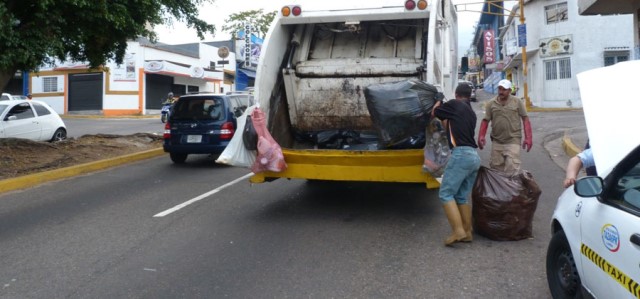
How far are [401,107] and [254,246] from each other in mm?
2068

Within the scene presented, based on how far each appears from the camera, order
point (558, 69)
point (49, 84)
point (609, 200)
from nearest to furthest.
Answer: point (609, 200), point (558, 69), point (49, 84)

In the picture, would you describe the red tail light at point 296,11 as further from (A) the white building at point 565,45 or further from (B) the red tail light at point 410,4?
(A) the white building at point 565,45

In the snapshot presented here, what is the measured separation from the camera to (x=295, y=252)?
4.95 meters

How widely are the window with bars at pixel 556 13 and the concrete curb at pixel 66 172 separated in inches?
891

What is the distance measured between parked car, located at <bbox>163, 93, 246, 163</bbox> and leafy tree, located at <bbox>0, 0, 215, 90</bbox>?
173cm

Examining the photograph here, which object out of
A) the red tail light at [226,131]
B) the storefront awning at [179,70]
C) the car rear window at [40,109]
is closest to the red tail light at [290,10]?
the red tail light at [226,131]

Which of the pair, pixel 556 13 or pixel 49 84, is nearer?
pixel 556 13

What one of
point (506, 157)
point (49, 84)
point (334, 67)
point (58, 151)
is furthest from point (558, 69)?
point (49, 84)

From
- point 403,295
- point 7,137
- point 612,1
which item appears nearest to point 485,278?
point 403,295

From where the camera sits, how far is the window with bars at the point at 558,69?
2638 centimetres

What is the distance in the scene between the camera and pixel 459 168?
4.95 metres

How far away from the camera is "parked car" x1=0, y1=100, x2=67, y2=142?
12695 mm

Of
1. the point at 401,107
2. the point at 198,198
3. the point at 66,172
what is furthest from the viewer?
the point at 66,172

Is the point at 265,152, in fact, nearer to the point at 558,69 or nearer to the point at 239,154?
the point at 239,154
